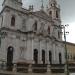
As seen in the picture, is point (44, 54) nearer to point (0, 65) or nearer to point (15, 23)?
point (15, 23)

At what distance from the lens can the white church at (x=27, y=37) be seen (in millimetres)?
33375

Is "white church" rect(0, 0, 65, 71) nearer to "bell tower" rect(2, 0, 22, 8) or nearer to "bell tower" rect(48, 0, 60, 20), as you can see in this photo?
"bell tower" rect(2, 0, 22, 8)

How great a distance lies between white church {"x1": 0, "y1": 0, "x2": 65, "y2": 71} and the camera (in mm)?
33375

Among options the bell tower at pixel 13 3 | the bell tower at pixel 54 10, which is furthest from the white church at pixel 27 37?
the bell tower at pixel 54 10

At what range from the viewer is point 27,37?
36.5m

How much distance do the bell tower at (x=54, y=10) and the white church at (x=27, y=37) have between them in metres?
2.36

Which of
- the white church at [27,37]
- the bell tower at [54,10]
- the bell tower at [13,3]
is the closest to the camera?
the white church at [27,37]

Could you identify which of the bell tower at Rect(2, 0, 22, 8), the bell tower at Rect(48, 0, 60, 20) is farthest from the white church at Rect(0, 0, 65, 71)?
the bell tower at Rect(48, 0, 60, 20)

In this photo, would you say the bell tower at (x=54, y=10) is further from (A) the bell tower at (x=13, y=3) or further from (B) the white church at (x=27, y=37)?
(A) the bell tower at (x=13, y=3)

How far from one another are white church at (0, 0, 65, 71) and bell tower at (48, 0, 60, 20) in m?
2.36

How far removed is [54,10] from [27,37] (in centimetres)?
1560

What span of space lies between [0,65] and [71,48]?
31.8 meters

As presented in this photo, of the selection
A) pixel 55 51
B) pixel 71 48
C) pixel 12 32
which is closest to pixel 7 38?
pixel 12 32

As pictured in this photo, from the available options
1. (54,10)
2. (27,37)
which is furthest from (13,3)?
(54,10)
